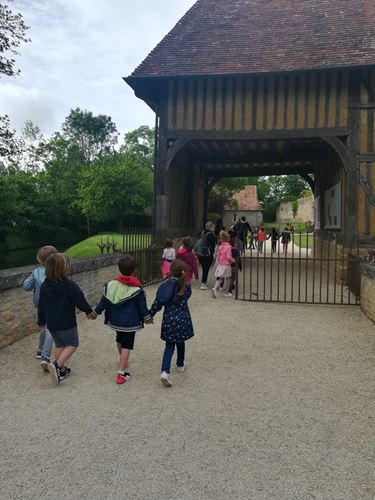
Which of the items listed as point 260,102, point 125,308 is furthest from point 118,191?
point 125,308

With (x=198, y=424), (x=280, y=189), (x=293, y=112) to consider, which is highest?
(x=280, y=189)

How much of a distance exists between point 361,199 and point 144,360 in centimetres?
788

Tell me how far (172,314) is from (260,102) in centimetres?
835

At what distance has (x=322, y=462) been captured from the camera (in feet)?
9.49

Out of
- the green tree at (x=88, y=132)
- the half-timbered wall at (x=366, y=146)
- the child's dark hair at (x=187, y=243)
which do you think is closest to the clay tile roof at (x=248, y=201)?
the green tree at (x=88, y=132)

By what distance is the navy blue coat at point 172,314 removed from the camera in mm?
4344

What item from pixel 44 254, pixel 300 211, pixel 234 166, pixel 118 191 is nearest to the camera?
pixel 44 254

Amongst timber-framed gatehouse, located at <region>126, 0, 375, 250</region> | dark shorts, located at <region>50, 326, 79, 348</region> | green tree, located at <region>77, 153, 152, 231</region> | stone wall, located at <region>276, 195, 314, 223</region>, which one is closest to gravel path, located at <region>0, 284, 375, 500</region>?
dark shorts, located at <region>50, 326, 79, 348</region>

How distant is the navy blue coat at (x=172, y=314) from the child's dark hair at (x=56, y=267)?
3.12 feet

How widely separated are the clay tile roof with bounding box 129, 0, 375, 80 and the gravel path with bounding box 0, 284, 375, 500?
751 centimetres

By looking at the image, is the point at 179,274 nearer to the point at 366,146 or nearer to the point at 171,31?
the point at 366,146

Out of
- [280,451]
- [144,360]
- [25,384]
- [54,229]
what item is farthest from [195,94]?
[54,229]

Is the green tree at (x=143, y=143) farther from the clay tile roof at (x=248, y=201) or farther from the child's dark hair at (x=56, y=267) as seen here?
the child's dark hair at (x=56, y=267)

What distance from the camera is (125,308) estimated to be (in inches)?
170
